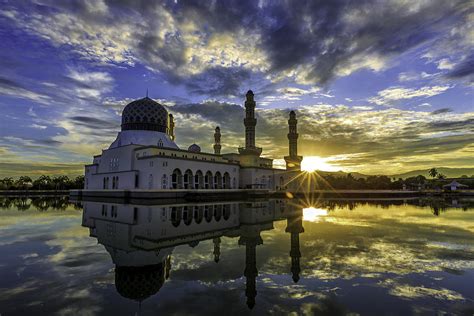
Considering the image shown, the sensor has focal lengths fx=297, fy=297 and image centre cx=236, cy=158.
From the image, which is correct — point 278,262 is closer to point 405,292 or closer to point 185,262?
point 185,262

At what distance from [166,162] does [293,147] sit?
104 feet

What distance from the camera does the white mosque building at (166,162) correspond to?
38.6 m

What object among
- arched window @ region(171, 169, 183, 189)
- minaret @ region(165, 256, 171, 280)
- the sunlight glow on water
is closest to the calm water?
minaret @ region(165, 256, 171, 280)

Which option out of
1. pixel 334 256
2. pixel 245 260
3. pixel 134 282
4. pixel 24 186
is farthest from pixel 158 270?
pixel 24 186

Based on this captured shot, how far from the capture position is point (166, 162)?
37.9 metres

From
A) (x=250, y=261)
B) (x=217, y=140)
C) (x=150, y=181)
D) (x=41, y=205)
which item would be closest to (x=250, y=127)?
(x=217, y=140)

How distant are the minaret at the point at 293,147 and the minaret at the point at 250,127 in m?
10.3

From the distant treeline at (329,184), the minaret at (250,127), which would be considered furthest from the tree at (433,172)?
the minaret at (250,127)

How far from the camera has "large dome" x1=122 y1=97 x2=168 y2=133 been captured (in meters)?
46.2

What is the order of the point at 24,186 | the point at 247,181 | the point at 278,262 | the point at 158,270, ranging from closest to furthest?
the point at 158,270, the point at 278,262, the point at 247,181, the point at 24,186

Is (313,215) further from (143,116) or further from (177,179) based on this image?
(143,116)

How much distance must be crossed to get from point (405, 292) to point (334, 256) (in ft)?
7.96

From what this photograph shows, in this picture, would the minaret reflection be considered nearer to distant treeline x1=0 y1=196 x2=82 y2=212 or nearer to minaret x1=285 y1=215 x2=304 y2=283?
minaret x1=285 y1=215 x2=304 y2=283

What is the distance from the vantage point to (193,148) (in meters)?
53.5
